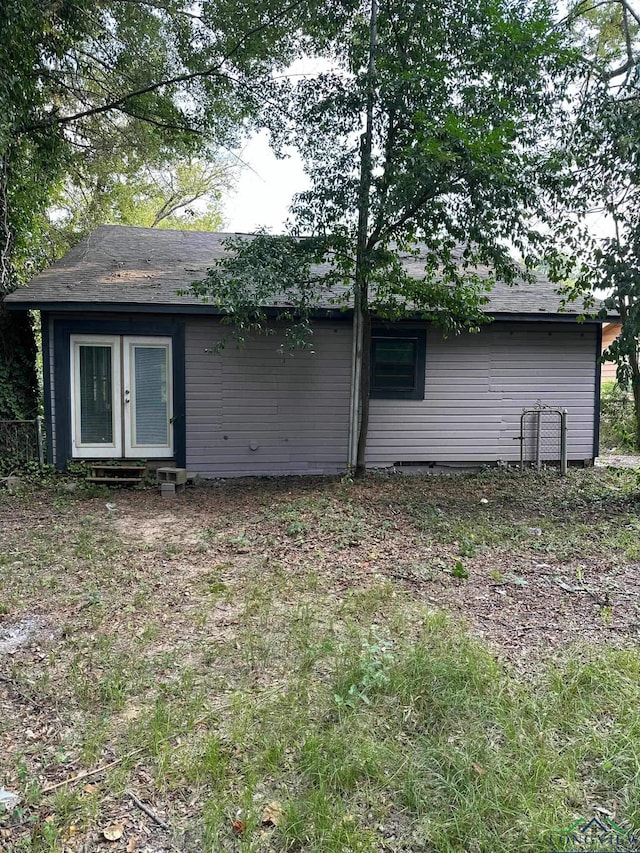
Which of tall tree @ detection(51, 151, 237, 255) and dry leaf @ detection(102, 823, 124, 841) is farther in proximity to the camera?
tall tree @ detection(51, 151, 237, 255)

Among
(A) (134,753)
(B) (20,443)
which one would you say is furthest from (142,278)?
(A) (134,753)

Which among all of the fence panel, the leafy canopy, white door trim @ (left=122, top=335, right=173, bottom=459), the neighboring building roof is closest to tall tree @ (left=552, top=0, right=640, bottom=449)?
the leafy canopy

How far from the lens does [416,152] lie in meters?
5.70

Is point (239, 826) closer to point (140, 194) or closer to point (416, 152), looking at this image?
point (416, 152)

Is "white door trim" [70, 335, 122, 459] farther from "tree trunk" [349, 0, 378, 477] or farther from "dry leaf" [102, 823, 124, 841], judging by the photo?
"dry leaf" [102, 823, 124, 841]

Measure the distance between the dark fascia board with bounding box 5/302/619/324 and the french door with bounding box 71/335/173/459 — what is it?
1.51 feet

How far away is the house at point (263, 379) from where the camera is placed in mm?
7367

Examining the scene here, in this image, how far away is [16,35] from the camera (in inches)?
272

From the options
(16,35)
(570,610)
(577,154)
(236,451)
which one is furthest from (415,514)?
(16,35)

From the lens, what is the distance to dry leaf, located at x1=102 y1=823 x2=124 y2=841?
5.72 ft

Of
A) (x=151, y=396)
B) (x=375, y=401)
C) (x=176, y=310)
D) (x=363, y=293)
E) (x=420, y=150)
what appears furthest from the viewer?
(x=375, y=401)

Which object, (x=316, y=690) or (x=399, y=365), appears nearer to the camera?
(x=316, y=690)

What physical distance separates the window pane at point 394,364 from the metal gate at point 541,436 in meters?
1.96

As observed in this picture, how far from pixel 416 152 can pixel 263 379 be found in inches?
142
